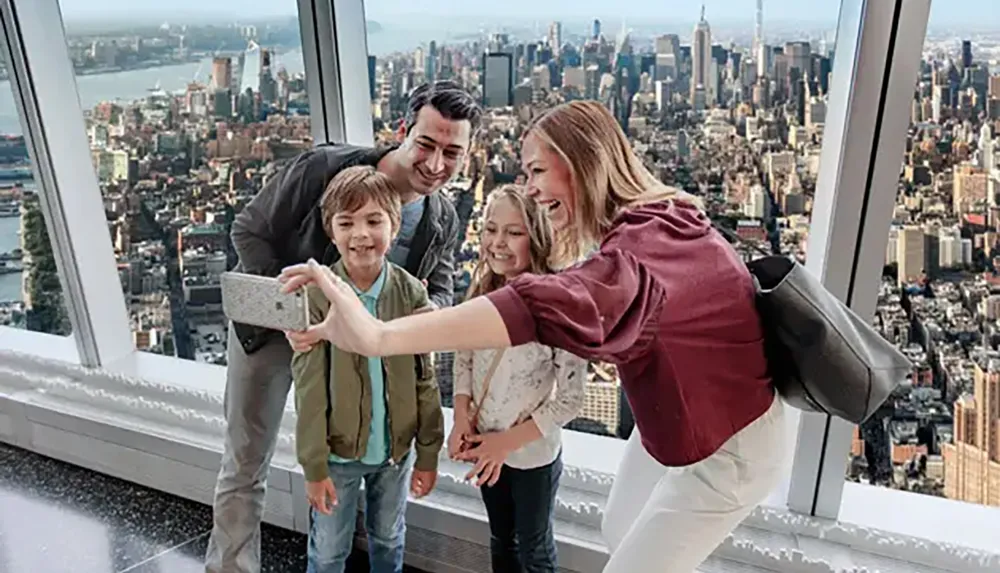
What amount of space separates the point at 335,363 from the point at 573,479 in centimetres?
87

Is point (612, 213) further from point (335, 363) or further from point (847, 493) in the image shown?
point (847, 493)

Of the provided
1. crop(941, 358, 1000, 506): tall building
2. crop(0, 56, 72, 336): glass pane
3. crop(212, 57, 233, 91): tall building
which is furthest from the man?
crop(0, 56, 72, 336): glass pane

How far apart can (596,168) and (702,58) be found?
30.8 inches

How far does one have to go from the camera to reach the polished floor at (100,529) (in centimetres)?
283

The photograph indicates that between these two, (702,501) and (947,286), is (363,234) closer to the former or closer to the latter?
(702,501)

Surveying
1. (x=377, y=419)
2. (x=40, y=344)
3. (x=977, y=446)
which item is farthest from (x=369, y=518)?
(x=40, y=344)

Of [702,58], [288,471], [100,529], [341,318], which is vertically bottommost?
[100,529]

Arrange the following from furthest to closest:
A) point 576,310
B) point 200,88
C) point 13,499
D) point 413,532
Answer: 1. point 13,499
2. point 200,88
3. point 413,532
4. point 576,310

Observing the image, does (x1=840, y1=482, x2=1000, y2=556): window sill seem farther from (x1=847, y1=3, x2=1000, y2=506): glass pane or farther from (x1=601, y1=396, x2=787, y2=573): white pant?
(x1=601, y1=396, x2=787, y2=573): white pant

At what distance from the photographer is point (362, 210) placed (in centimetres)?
198

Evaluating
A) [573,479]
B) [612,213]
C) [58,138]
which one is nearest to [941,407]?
[573,479]

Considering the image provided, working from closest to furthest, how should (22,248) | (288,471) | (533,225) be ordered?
(533,225) → (288,471) → (22,248)

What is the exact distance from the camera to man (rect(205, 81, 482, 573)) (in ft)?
6.66

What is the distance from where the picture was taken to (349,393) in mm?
2076
